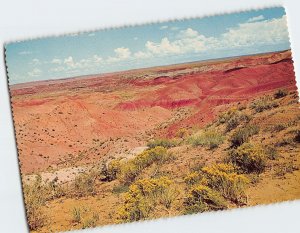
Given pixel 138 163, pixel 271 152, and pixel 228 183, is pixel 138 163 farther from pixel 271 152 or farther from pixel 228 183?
pixel 271 152

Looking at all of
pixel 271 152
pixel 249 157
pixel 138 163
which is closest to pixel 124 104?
pixel 138 163

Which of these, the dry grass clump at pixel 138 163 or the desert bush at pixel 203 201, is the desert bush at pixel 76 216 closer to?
the dry grass clump at pixel 138 163

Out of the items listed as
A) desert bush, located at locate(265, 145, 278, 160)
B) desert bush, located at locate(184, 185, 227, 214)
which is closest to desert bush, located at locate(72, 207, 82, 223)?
desert bush, located at locate(184, 185, 227, 214)

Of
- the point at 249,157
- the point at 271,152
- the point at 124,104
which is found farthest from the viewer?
the point at 124,104

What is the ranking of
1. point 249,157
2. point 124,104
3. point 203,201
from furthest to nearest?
point 124,104 → point 249,157 → point 203,201

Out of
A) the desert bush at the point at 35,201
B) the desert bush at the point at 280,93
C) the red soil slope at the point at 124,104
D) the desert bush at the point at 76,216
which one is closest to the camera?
the desert bush at the point at 35,201

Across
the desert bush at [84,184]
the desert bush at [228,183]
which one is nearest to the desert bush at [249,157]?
the desert bush at [228,183]
